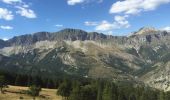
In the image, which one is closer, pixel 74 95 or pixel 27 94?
pixel 74 95

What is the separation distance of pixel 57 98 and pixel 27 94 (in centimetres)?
1503

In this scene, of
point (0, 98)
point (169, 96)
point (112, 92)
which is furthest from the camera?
point (169, 96)

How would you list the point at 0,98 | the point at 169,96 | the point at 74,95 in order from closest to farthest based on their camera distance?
the point at 0,98 < the point at 74,95 < the point at 169,96

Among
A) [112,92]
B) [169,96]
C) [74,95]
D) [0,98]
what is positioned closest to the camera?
[0,98]

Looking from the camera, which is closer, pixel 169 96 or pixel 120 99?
pixel 120 99

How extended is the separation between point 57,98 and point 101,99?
2192 centimetres

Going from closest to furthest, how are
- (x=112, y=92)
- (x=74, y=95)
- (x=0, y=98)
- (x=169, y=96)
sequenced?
(x=0, y=98)
(x=74, y=95)
(x=112, y=92)
(x=169, y=96)

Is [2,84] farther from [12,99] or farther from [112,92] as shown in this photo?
[112,92]

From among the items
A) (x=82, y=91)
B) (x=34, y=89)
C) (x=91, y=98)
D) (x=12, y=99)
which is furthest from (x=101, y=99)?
(x=12, y=99)

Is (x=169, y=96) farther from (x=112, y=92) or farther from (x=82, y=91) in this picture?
(x=82, y=91)

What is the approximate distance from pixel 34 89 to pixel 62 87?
1902cm

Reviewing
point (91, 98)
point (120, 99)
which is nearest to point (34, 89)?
point (91, 98)

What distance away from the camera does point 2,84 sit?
150250 mm

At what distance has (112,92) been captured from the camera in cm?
15262
